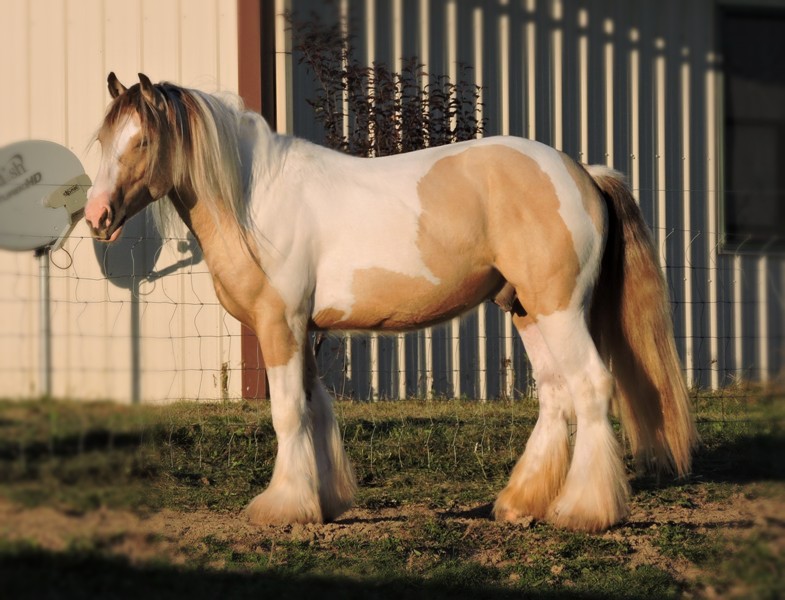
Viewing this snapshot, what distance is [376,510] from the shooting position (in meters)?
4.97

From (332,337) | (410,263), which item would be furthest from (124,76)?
(410,263)

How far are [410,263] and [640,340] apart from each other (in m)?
1.21

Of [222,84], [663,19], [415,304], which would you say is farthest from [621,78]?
[415,304]

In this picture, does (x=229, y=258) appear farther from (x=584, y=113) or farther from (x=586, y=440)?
(x=584, y=113)

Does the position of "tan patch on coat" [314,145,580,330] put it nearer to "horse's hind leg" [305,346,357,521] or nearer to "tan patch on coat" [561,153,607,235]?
"tan patch on coat" [561,153,607,235]

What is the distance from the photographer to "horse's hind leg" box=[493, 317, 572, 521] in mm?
4664

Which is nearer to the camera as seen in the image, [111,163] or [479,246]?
[111,163]

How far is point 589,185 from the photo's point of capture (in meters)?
4.68

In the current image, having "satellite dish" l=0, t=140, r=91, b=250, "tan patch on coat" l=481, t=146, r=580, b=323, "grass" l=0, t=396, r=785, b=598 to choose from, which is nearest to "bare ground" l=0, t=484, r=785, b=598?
"grass" l=0, t=396, r=785, b=598

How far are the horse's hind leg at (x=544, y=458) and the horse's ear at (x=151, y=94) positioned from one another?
2.17m

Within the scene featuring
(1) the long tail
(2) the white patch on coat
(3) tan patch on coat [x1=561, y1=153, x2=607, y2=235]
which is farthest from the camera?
(1) the long tail

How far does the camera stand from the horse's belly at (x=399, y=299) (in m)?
4.56

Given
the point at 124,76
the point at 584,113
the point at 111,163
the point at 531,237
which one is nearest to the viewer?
the point at 111,163

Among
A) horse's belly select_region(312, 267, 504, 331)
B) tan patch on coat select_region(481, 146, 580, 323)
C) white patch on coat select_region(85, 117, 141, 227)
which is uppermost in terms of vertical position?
white patch on coat select_region(85, 117, 141, 227)
